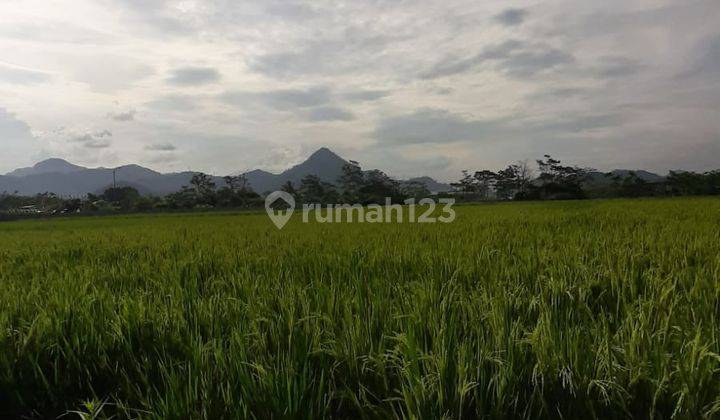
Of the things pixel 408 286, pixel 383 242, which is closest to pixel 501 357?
pixel 408 286

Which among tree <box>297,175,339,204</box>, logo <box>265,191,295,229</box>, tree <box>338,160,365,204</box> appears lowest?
logo <box>265,191,295,229</box>

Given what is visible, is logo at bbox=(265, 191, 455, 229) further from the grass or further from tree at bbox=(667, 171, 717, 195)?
tree at bbox=(667, 171, 717, 195)

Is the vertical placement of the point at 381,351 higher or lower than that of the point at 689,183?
lower

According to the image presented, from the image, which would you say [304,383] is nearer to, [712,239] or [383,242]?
[383,242]

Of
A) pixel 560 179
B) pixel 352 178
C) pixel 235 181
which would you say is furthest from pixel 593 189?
pixel 235 181

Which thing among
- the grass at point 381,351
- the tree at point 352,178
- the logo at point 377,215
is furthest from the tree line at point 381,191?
the grass at point 381,351

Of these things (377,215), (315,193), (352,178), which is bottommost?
(377,215)

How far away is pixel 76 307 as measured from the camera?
2.15 meters

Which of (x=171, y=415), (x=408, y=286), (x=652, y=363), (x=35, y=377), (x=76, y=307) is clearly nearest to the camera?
(x=171, y=415)

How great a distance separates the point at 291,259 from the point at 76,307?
1.90 metres

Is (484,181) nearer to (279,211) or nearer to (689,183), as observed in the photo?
(689,183)

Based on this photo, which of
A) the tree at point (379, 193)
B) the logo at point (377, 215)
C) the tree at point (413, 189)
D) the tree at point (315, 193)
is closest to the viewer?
the logo at point (377, 215)

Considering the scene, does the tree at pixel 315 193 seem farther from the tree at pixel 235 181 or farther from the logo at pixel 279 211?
the tree at pixel 235 181

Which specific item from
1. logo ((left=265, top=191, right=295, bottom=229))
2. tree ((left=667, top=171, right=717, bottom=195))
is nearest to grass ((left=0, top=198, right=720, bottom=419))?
logo ((left=265, top=191, right=295, bottom=229))
